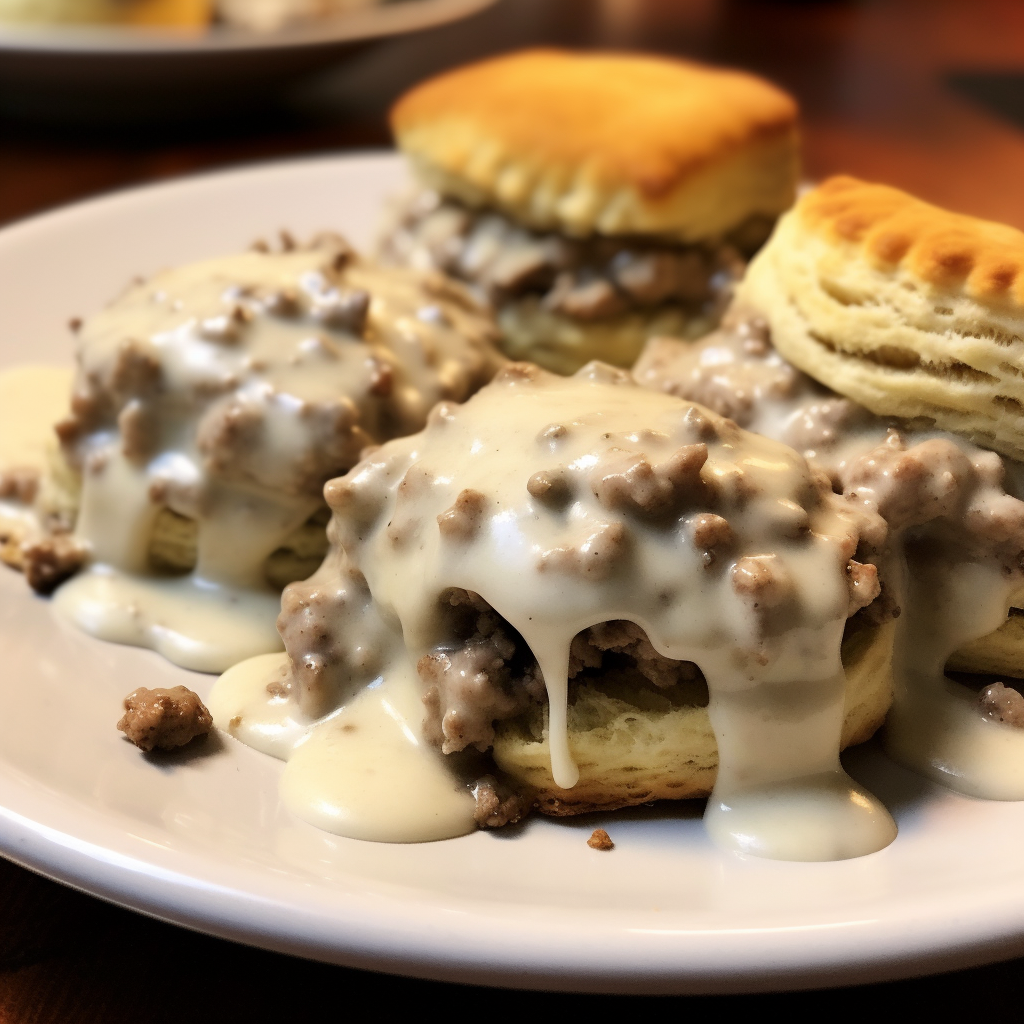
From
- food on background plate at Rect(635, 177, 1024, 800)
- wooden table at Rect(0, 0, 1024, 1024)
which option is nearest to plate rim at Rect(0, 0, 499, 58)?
wooden table at Rect(0, 0, 1024, 1024)

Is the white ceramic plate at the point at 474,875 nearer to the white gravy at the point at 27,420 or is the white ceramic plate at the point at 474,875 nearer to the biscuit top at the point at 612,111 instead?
the white gravy at the point at 27,420

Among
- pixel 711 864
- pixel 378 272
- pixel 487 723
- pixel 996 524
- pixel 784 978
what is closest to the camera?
pixel 784 978

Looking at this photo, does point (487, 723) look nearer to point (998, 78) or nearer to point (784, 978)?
point (784, 978)

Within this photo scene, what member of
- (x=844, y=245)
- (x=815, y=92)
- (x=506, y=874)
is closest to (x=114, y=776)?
(x=506, y=874)

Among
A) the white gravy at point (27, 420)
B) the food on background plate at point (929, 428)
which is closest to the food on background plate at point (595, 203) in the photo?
the food on background plate at point (929, 428)

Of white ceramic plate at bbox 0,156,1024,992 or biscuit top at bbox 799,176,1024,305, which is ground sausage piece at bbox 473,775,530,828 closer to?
white ceramic plate at bbox 0,156,1024,992

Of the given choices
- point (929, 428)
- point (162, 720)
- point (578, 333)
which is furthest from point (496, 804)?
point (578, 333)
